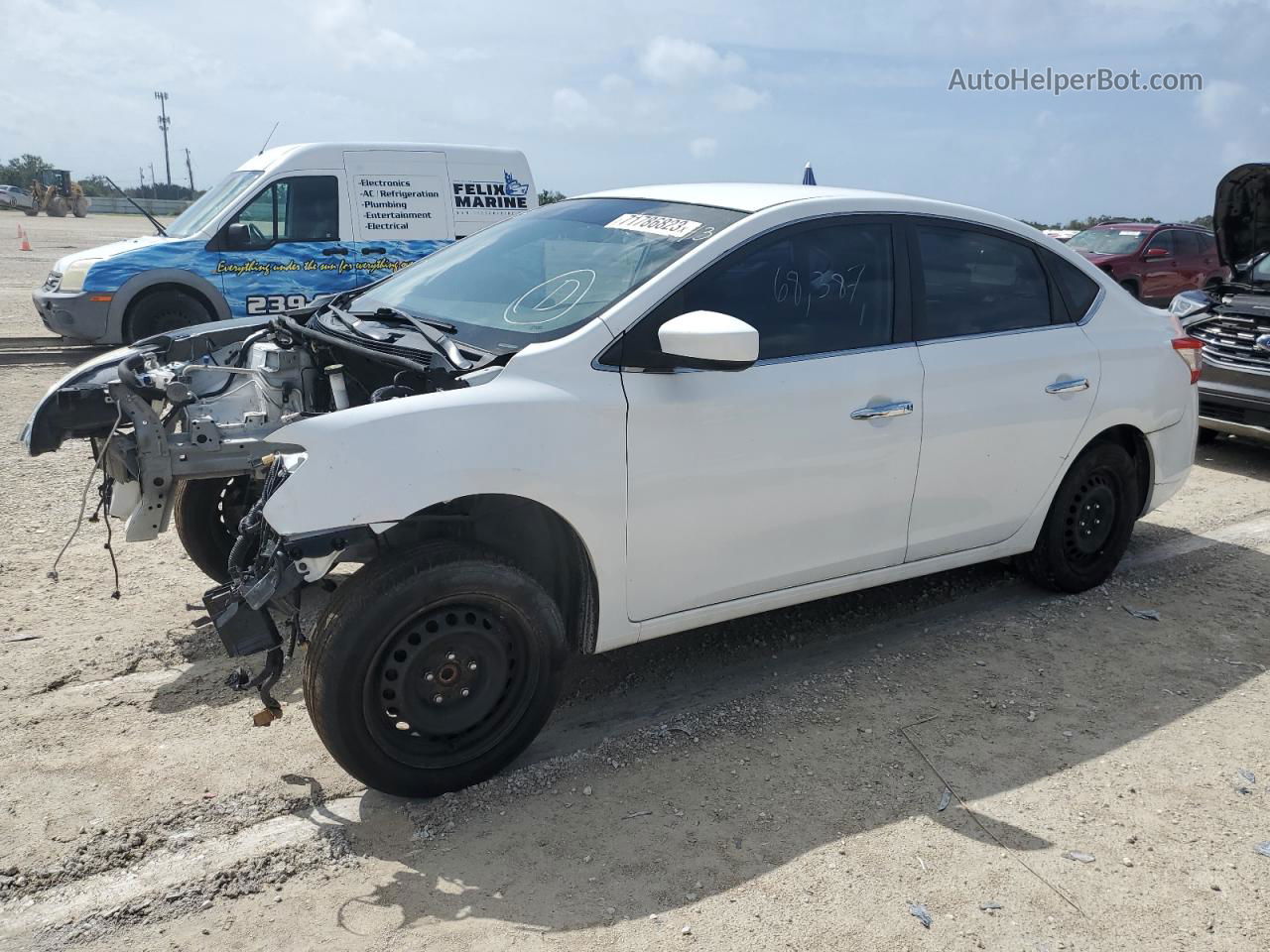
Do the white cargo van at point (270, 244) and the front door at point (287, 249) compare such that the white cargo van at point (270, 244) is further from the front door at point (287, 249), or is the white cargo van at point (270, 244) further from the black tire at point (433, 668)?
the black tire at point (433, 668)

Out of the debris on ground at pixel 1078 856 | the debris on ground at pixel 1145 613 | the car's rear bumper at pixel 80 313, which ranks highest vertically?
the car's rear bumper at pixel 80 313

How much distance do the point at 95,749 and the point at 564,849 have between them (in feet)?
5.56

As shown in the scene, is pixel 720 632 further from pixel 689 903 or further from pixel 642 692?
pixel 689 903

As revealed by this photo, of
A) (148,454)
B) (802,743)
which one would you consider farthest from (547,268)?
(802,743)

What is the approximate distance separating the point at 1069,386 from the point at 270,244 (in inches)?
322

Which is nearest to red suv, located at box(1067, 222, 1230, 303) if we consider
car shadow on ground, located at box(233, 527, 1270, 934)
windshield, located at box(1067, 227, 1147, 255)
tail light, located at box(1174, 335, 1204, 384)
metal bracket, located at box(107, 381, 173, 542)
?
windshield, located at box(1067, 227, 1147, 255)

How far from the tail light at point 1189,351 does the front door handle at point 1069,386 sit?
0.76 metres

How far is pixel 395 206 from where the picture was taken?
420 inches

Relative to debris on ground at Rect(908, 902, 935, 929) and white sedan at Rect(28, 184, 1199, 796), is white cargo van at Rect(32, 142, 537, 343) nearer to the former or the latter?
white sedan at Rect(28, 184, 1199, 796)

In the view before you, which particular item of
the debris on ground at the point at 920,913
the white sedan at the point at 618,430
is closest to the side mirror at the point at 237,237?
the white sedan at the point at 618,430

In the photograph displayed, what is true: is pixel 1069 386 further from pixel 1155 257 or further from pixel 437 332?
pixel 1155 257

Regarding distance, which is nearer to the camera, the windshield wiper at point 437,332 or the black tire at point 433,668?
the black tire at point 433,668

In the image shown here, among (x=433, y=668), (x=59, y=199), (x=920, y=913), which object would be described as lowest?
(x=920, y=913)

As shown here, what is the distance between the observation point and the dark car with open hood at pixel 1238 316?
293 inches
